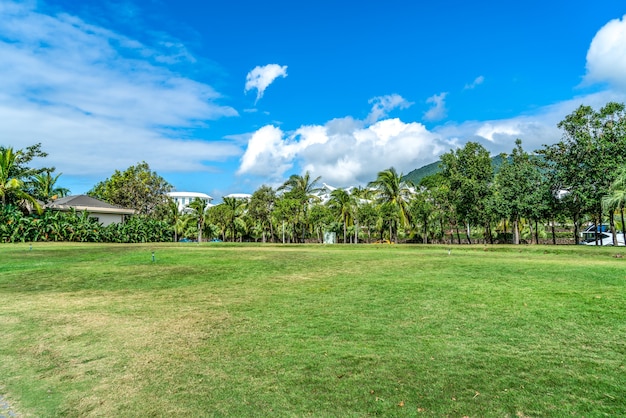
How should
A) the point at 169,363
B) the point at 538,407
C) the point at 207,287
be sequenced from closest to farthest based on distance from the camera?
1. the point at 538,407
2. the point at 169,363
3. the point at 207,287

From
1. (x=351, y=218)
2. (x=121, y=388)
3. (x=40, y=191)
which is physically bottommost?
(x=121, y=388)

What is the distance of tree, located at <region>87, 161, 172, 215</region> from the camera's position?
57.4m

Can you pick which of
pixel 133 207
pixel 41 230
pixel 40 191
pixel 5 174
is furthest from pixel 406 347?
pixel 133 207

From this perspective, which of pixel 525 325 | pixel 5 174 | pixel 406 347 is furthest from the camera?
pixel 5 174

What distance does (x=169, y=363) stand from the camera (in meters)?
5.23

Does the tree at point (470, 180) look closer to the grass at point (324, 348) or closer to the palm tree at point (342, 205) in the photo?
the palm tree at point (342, 205)

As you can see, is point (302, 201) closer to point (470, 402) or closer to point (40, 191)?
point (40, 191)

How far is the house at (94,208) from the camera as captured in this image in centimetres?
4434

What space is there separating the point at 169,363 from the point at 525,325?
5965 mm

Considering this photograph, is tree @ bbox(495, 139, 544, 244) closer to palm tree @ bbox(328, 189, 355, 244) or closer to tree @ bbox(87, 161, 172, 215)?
palm tree @ bbox(328, 189, 355, 244)

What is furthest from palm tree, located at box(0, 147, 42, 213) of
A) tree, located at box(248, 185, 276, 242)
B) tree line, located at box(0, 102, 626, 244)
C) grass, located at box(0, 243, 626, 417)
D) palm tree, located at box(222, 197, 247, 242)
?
grass, located at box(0, 243, 626, 417)

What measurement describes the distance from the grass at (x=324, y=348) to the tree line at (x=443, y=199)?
64.1ft

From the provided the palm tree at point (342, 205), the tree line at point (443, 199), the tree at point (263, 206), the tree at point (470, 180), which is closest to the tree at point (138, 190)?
the tree line at point (443, 199)

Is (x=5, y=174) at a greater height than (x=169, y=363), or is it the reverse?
(x=5, y=174)
